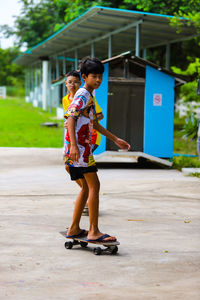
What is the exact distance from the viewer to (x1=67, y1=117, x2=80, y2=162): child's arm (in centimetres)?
493

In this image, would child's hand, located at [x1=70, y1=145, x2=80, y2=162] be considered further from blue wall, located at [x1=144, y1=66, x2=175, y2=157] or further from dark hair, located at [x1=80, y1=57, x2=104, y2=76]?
blue wall, located at [x1=144, y1=66, x2=175, y2=157]

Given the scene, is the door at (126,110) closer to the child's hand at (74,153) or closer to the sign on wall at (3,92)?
the child's hand at (74,153)

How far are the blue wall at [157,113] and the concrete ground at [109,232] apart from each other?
2220 mm

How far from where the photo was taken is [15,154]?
14602 mm

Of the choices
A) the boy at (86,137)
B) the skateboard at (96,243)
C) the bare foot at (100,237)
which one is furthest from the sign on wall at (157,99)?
the bare foot at (100,237)

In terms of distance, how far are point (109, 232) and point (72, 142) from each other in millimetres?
1400

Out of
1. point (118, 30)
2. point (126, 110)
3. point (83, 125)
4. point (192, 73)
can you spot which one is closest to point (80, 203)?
point (83, 125)

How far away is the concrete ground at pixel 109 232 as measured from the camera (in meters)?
4.06

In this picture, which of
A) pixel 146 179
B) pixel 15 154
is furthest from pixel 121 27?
pixel 146 179

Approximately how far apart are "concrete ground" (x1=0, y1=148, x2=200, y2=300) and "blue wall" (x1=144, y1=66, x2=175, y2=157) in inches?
87.4

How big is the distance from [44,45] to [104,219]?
25.5 meters

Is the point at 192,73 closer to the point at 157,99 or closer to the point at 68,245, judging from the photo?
the point at 157,99

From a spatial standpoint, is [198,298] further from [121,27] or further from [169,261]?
[121,27]

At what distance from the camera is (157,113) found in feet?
40.6
